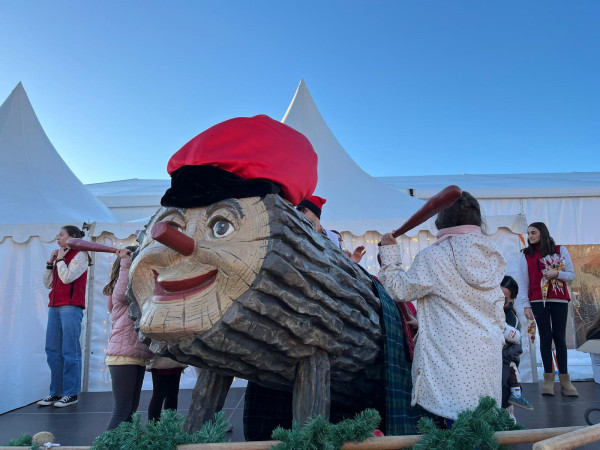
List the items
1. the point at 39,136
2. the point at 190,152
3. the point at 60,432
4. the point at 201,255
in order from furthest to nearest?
the point at 39,136, the point at 60,432, the point at 190,152, the point at 201,255

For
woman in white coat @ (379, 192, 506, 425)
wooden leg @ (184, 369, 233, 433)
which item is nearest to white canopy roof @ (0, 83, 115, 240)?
wooden leg @ (184, 369, 233, 433)

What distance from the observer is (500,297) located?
1487mm

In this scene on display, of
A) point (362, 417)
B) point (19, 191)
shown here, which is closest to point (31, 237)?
point (19, 191)

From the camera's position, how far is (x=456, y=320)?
1.43m

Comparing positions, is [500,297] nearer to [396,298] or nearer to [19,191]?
[396,298]

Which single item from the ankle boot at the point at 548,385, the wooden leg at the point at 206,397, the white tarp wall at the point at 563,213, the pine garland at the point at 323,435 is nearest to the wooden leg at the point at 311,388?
the pine garland at the point at 323,435

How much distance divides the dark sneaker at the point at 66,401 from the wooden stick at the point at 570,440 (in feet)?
11.8

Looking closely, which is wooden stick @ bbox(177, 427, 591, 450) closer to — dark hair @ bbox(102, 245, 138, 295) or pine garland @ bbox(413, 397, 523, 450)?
pine garland @ bbox(413, 397, 523, 450)

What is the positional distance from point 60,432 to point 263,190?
2453 mm

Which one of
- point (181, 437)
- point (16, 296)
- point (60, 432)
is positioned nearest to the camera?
point (181, 437)

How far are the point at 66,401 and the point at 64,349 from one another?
393 millimetres

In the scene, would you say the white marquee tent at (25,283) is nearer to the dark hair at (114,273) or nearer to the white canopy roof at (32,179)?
the white canopy roof at (32,179)

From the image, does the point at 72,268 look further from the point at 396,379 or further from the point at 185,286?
the point at 396,379

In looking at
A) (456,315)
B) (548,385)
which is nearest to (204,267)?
(456,315)
